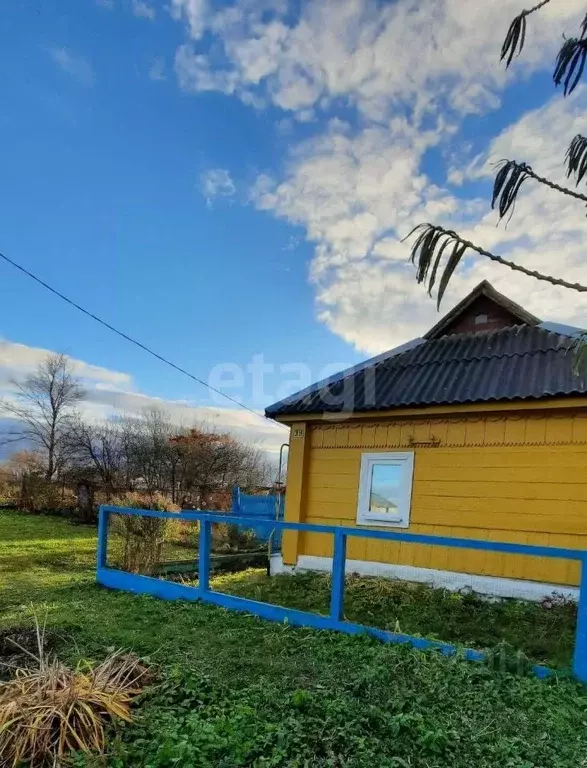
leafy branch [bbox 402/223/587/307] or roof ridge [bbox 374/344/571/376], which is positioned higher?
roof ridge [bbox 374/344/571/376]

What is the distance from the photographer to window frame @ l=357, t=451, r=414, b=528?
6.80 m

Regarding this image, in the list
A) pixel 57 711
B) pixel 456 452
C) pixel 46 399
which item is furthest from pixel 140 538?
pixel 46 399

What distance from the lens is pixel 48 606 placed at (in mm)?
5582

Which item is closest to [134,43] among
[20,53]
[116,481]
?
[20,53]

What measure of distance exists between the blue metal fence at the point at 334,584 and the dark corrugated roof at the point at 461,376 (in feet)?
7.54

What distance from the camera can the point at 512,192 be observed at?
4.97 ft

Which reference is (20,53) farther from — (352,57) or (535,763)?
(535,763)

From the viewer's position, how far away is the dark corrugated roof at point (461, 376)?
602 centimetres

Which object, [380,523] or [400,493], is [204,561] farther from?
[400,493]

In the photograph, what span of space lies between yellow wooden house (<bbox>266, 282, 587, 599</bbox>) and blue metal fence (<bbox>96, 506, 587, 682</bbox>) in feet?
5.84

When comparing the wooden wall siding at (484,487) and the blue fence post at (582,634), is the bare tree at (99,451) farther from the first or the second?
the blue fence post at (582,634)

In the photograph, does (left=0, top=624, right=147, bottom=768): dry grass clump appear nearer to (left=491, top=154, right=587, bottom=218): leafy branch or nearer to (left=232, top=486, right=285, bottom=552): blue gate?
(left=491, top=154, right=587, bottom=218): leafy branch

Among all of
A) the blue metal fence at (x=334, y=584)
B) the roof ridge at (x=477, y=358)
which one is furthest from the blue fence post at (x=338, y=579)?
the roof ridge at (x=477, y=358)

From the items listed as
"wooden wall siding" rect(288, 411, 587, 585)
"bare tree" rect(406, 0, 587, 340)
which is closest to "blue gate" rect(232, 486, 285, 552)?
"wooden wall siding" rect(288, 411, 587, 585)
